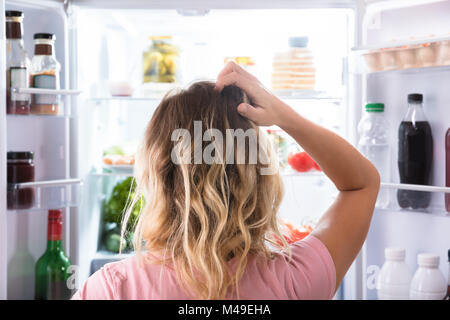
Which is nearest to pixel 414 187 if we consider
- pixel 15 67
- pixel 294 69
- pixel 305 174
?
pixel 305 174

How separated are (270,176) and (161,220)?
0.68ft

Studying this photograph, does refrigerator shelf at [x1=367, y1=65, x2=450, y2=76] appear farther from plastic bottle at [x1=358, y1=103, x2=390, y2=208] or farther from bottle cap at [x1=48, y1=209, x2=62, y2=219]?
bottle cap at [x1=48, y1=209, x2=62, y2=219]

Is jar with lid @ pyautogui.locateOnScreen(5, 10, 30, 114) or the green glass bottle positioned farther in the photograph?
the green glass bottle

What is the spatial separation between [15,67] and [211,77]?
2.00 ft

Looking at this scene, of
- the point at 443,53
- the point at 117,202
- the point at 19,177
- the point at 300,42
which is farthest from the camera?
the point at 117,202

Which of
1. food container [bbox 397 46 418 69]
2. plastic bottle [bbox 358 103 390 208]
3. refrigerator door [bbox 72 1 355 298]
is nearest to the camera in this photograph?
food container [bbox 397 46 418 69]

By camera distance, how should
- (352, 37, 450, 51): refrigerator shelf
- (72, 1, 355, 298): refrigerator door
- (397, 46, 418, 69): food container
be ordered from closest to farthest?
(352, 37, 450, 51): refrigerator shelf
(397, 46, 418, 69): food container
(72, 1, 355, 298): refrigerator door

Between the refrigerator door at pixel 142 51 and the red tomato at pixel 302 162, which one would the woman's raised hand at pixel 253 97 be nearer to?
the refrigerator door at pixel 142 51

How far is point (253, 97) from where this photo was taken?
0.85 m

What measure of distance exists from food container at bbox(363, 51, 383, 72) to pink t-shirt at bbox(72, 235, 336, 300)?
941 mm

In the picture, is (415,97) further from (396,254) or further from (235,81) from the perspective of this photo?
(235,81)

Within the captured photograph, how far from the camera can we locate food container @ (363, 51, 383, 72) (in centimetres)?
162

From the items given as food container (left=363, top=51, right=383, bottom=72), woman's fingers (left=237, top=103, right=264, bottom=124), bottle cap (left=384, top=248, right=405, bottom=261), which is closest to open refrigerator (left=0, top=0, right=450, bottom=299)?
food container (left=363, top=51, right=383, bottom=72)
